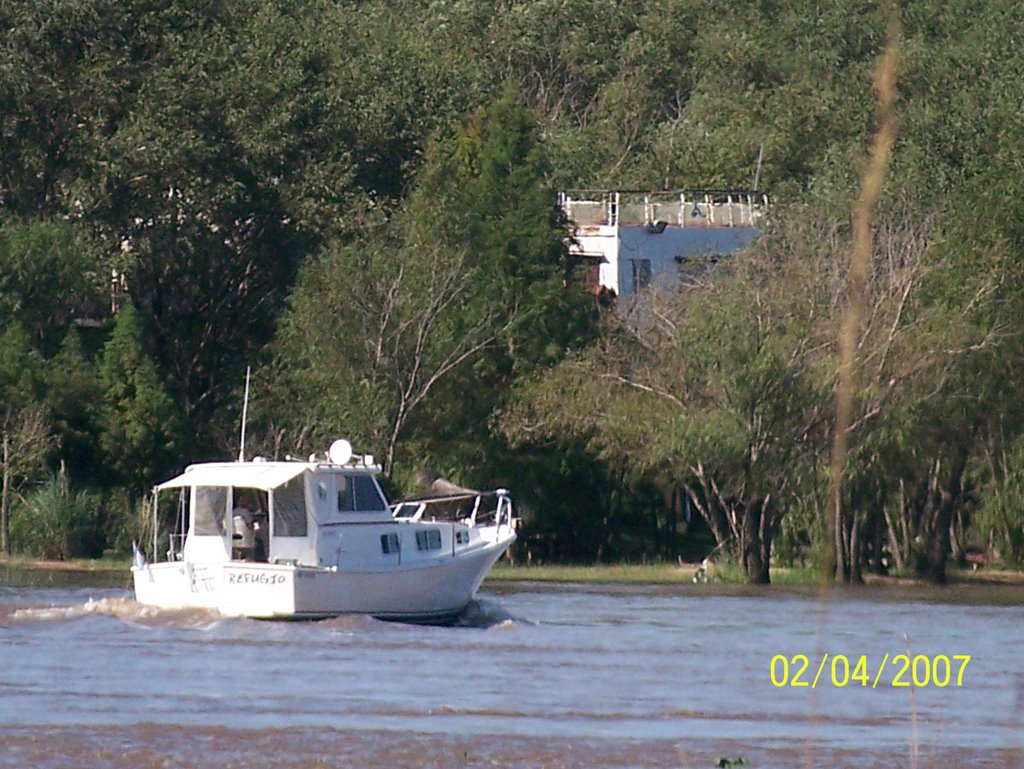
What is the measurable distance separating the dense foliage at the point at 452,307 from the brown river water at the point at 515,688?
9.54 metres

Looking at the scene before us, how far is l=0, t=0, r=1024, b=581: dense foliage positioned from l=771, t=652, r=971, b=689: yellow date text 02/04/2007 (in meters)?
16.4

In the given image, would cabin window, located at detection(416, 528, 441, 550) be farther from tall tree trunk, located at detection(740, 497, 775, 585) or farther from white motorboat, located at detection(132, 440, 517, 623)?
tall tree trunk, located at detection(740, 497, 775, 585)

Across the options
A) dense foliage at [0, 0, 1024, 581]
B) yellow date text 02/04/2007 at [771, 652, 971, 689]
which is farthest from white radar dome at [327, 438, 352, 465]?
dense foliage at [0, 0, 1024, 581]

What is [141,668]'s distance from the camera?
963 inches

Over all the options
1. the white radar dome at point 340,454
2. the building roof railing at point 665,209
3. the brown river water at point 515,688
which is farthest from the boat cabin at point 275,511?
the building roof railing at point 665,209

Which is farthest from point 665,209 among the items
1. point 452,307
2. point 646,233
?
point 452,307

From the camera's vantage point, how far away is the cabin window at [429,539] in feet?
109

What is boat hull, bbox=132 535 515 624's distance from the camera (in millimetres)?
30438

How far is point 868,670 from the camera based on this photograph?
2567 cm

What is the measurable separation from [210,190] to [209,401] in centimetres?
592

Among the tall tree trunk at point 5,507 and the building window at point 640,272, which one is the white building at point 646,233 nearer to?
the building window at point 640,272

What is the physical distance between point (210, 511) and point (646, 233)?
88.9 feet

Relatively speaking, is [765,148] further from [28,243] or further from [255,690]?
[255,690]

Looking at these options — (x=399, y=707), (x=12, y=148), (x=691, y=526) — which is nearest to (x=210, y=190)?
(x=12, y=148)
